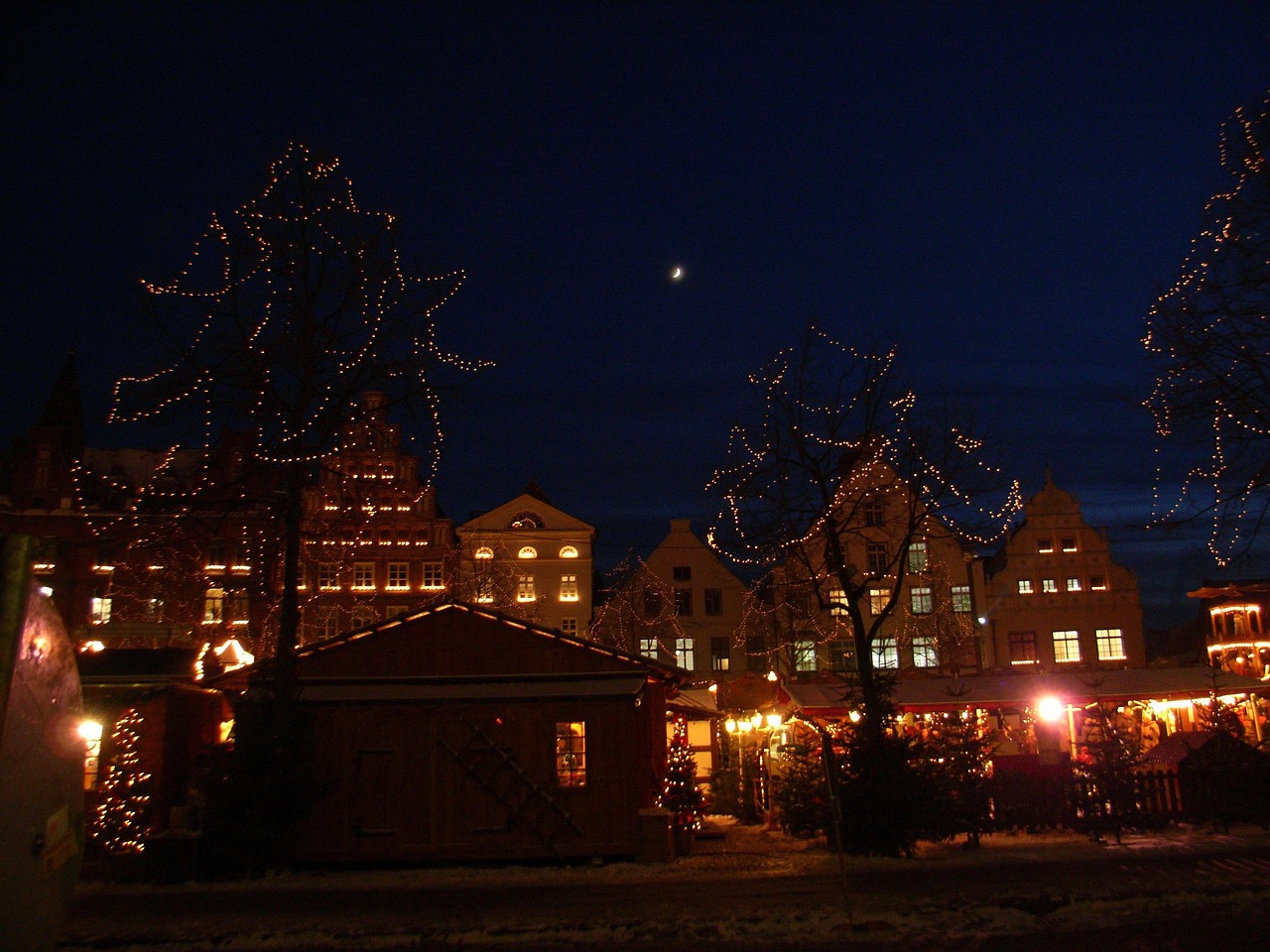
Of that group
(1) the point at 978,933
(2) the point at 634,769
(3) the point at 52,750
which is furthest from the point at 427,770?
(3) the point at 52,750

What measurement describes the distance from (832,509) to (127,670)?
1359 cm

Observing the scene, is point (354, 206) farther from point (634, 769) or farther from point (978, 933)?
point (978, 933)

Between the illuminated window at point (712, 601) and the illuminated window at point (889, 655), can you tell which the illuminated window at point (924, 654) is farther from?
the illuminated window at point (712, 601)

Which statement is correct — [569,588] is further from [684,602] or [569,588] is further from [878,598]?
[878,598]

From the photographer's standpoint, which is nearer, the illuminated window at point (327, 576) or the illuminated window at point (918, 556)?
the illuminated window at point (327, 576)

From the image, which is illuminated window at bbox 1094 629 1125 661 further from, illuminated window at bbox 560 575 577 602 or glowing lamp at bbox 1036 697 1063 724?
illuminated window at bbox 560 575 577 602

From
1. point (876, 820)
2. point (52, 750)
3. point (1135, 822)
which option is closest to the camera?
point (52, 750)

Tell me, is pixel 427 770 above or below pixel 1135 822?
above

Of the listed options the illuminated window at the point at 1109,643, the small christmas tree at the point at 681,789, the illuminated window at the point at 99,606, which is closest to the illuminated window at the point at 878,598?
the illuminated window at the point at 1109,643

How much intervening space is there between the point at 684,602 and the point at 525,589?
25.4 ft

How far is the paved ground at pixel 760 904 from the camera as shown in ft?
34.9

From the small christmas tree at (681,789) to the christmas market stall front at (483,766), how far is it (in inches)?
24.9

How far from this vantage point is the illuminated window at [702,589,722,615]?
163 feet

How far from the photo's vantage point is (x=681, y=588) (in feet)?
163
